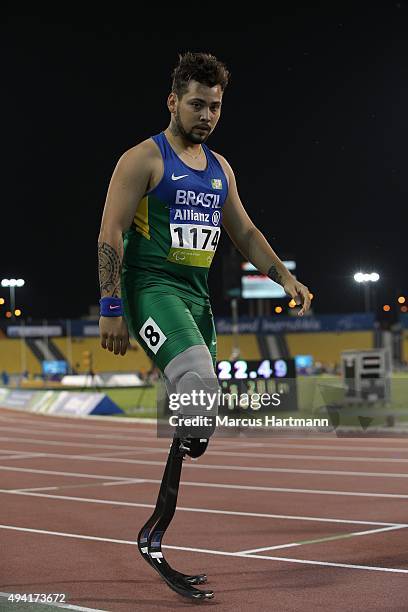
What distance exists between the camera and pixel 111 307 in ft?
18.1

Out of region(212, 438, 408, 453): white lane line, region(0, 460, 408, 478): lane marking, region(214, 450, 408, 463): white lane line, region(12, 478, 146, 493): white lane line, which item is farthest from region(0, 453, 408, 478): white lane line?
region(212, 438, 408, 453): white lane line

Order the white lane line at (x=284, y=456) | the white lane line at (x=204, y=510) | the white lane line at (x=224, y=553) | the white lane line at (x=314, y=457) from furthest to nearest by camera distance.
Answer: the white lane line at (x=284, y=456)
the white lane line at (x=314, y=457)
the white lane line at (x=204, y=510)
the white lane line at (x=224, y=553)

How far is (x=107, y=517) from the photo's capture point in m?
10.0

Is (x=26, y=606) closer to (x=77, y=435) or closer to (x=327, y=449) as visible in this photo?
(x=327, y=449)

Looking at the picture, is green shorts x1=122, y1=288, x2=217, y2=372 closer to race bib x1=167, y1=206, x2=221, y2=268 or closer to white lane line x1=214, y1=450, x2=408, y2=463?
race bib x1=167, y1=206, x2=221, y2=268

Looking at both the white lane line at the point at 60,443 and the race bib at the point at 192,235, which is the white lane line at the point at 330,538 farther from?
the white lane line at the point at 60,443

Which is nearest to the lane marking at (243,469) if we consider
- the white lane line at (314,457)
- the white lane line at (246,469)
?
the white lane line at (246,469)

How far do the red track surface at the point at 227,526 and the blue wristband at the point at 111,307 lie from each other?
1481 millimetres

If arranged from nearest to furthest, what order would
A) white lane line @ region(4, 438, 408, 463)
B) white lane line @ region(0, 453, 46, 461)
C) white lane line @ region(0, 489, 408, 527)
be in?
white lane line @ region(0, 489, 408, 527), white lane line @ region(4, 438, 408, 463), white lane line @ region(0, 453, 46, 461)

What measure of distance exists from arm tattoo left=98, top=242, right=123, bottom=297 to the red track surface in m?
1.60

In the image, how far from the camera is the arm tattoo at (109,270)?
18.1ft

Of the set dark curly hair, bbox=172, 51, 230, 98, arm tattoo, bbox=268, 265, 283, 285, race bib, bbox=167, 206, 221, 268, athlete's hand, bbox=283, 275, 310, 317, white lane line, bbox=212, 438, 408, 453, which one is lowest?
white lane line, bbox=212, 438, 408, 453

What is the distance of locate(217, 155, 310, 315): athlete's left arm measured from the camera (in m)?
6.09

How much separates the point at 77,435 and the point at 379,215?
68550 mm
